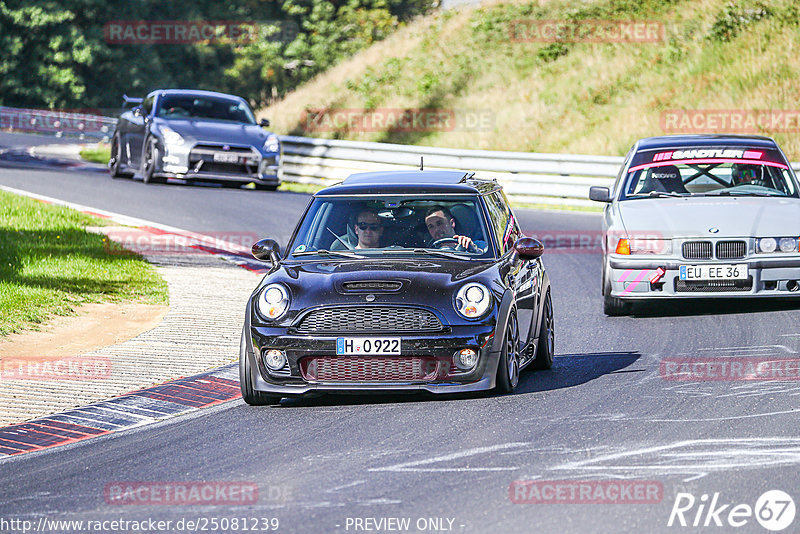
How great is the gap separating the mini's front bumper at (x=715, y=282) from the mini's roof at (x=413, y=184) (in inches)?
98.4

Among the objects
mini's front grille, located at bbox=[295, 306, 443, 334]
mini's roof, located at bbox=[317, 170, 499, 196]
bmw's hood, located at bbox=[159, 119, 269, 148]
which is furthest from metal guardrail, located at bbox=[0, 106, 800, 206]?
mini's front grille, located at bbox=[295, 306, 443, 334]

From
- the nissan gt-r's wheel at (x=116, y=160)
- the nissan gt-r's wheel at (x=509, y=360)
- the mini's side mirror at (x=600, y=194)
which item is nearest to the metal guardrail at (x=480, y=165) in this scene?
the nissan gt-r's wheel at (x=116, y=160)

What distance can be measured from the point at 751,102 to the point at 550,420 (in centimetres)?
2270

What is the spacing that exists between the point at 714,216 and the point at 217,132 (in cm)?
1180

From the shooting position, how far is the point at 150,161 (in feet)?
75.5

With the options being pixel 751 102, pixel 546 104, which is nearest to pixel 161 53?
pixel 546 104

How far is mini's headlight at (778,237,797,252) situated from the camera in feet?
40.1

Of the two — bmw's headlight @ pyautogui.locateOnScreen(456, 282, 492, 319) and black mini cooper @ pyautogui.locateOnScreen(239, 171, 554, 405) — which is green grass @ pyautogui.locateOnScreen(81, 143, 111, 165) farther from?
bmw's headlight @ pyautogui.locateOnScreen(456, 282, 492, 319)

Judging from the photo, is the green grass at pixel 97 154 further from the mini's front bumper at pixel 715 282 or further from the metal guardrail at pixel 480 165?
the mini's front bumper at pixel 715 282

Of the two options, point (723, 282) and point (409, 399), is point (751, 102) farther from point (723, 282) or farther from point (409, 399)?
point (409, 399)

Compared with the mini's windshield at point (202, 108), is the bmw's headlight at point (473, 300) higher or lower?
lower

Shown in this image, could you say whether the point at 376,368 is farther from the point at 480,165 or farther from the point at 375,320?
the point at 480,165

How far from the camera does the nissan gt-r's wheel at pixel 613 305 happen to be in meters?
12.6

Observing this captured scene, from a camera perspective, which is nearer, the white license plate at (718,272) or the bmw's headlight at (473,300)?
the bmw's headlight at (473,300)
